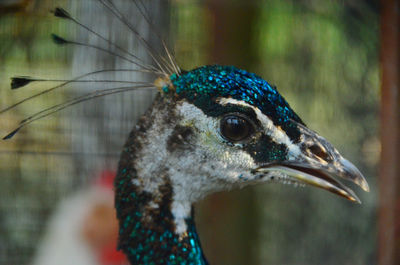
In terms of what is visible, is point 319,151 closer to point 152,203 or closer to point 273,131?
point 273,131

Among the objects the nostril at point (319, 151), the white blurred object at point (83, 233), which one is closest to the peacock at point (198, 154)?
the nostril at point (319, 151)

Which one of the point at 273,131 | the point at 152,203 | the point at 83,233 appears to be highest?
the point at 273,131

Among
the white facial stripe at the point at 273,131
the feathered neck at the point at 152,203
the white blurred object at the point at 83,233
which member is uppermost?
the white facial stripe at the point at 273,131

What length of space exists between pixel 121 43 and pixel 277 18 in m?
0.54

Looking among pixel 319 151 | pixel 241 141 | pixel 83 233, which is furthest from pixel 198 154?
pixel 83 233

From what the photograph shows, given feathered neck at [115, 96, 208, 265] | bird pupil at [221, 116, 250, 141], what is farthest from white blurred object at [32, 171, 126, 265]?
bird pupil at [221, 116, 250, 141]

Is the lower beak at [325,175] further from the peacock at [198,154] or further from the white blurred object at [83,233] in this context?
the white blurred object at [83,233]

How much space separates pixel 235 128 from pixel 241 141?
0.02 meters

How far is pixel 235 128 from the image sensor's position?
61cm

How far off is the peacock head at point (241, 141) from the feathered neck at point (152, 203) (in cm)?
2

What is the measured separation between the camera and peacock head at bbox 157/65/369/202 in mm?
599

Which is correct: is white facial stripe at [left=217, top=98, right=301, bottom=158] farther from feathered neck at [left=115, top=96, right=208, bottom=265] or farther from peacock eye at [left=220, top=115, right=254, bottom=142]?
feathered neck at [left=115, top=96, right=208, bottom=265]

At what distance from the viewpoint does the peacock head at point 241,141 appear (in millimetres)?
599

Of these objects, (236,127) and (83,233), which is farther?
(83,233)
